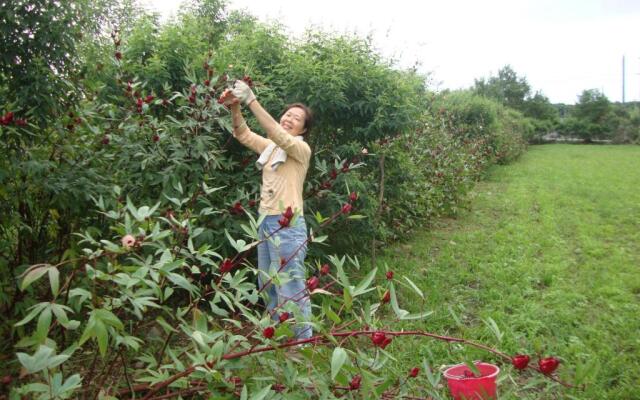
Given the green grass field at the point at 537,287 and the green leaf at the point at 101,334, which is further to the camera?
the green grass field at the point at 537,287

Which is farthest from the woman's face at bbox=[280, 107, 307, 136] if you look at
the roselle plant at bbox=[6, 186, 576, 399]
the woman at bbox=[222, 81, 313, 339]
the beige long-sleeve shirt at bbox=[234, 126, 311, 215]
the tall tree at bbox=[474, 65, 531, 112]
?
the tall tree at bbox=[474, 65, 531, 112]

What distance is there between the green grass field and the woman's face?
1.49 metres

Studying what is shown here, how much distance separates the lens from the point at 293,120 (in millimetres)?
3277

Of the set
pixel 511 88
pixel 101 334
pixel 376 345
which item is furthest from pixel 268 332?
pixel 511 88

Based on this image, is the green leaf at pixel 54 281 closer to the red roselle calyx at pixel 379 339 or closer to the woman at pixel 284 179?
the red roselle calyx at pixel 379 339

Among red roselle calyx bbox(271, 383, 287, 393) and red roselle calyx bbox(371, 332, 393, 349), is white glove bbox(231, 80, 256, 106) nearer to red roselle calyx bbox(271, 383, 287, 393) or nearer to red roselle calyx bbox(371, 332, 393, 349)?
red roselle calyx bbox(271, 383, 287, 393)

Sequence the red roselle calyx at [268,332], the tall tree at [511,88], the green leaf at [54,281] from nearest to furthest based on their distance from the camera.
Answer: the green leaf at [54,281], the red roselle calyx at [268,332], the tall tree at [511,88]

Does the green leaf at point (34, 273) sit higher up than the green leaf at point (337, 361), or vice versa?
the green leaf at point (34, 273)

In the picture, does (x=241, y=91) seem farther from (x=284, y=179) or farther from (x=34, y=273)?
(x=34, y=273)

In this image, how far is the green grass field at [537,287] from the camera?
3.12 meters

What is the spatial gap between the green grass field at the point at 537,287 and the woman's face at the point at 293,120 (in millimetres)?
1486

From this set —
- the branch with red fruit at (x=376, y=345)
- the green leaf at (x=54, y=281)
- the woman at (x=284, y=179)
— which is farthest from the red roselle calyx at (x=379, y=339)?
the woman at (x=284, y=179)

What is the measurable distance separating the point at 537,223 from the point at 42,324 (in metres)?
7.42

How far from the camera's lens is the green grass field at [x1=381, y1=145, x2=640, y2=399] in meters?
3.12
